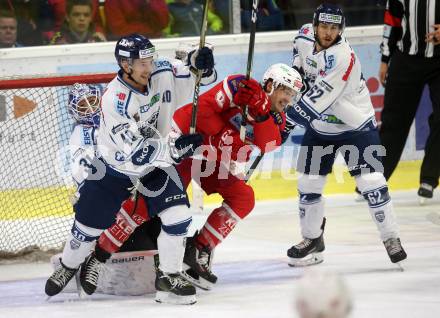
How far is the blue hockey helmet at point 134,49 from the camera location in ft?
11.7

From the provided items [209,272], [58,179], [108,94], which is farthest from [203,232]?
[58,179]

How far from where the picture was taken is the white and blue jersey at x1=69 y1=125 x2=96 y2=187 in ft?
13.8

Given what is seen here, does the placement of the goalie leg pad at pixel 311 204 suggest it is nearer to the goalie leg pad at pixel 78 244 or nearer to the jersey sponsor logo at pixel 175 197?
the jersey sponsor logo at pixel 175 197

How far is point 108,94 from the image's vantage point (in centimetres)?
358

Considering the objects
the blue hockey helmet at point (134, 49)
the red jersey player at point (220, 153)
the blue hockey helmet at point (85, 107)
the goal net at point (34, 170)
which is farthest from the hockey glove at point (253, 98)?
the goal net at point (34, 170)

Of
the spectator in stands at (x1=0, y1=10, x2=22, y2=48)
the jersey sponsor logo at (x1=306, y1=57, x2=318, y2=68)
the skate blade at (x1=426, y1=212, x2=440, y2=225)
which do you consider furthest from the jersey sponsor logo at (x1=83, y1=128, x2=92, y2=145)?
the spectator in stands at (x1=0, y1=10, x2=22, y2=48)

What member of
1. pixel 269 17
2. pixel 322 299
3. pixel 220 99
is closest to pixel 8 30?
pixel 269 17

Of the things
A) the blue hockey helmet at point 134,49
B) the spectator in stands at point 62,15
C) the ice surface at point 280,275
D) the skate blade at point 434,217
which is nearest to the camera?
the ice surface at point 280,275

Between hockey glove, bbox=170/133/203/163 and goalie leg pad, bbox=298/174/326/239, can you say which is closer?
hockey glove, bbox=170/133/203/163

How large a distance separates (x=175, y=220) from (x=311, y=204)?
1.02 m

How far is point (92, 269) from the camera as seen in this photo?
3.83 m

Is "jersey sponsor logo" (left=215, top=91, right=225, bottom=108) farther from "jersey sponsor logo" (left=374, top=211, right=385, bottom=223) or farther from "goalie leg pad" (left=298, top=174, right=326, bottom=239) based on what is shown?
"jersey sponsor logo" (left=374, top=211, right=385, bottom=223)

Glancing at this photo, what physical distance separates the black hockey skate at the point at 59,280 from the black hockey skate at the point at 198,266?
450mm

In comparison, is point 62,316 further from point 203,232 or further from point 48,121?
point 48,121
